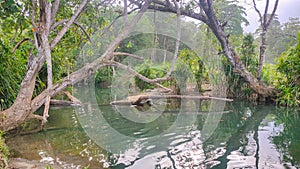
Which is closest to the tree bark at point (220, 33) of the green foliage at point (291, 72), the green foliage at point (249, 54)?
the green foliage at point (249, 54)

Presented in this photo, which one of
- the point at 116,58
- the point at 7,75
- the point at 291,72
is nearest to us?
the point at 7,75

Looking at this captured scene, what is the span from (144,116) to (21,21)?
3655mm

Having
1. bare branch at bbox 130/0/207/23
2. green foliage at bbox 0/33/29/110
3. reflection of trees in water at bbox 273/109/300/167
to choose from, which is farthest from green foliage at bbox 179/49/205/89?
green foliage at bbox 0/33/29/110

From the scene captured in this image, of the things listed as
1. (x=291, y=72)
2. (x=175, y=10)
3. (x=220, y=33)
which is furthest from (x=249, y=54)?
(x=291, y=72)

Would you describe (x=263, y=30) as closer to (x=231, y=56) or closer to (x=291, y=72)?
(x=231, y=56)

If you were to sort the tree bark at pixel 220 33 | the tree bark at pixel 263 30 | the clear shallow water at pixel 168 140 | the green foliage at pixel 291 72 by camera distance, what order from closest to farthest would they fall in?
the clear shallow water at pixel 168 140, the green foliage at pixel 291 72, the tree bark at pixel 220 33, the tree bark at pixel 263 30

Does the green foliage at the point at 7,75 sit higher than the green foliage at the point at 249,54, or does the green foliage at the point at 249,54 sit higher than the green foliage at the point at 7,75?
the green foliage at the point at 249,54

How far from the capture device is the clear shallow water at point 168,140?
3816 mm

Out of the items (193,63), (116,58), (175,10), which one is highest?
(175,10)

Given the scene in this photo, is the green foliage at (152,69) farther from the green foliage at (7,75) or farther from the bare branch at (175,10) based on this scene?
the green foliage at (7,75)

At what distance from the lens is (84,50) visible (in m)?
7.31

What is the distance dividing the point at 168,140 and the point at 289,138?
2234 mm

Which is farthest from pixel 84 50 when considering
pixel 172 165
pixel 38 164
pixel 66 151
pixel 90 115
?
pixel 172 165

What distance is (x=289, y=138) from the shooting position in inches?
193
